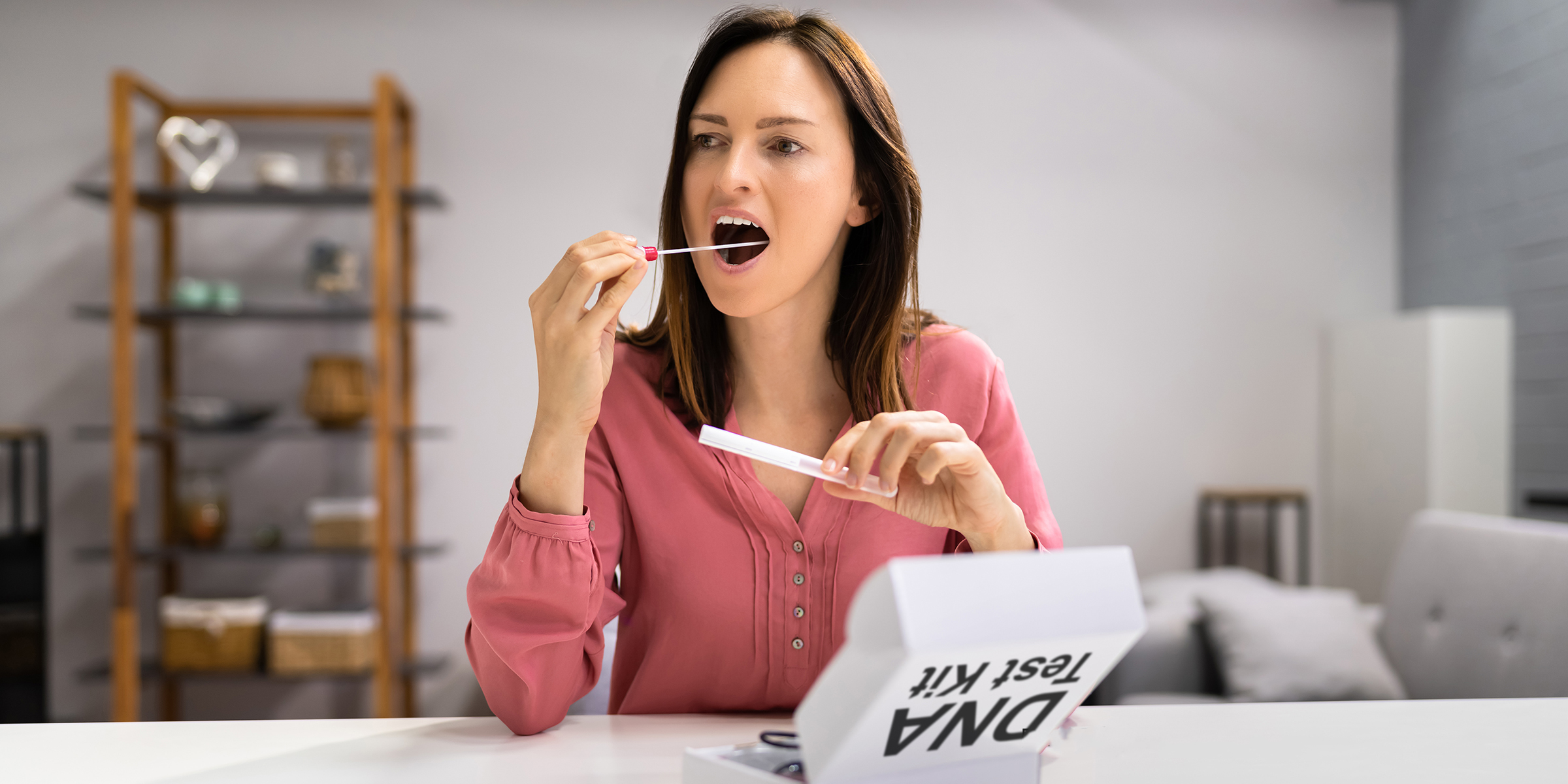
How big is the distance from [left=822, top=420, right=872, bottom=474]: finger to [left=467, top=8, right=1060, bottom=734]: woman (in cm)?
18

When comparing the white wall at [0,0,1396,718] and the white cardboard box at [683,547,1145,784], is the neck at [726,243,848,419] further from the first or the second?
the white wall at [0,0,1396,718]

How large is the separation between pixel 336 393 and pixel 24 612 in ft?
3.86

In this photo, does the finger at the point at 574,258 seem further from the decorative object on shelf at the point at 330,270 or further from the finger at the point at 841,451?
the decorative object on shelf at the point at 330,270

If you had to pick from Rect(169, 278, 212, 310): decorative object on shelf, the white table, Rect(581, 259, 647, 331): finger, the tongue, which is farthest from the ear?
Rect(169, 278, 212, 310): decorative object on shelf

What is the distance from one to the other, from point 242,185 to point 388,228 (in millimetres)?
778

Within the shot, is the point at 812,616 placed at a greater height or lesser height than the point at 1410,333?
lesser

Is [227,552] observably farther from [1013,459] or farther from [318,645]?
[1013,459]

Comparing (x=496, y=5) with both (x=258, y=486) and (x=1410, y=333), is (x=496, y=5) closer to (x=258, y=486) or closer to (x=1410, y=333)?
(x=258, y=486)

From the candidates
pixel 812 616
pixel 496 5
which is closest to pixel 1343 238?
pixel 496 5

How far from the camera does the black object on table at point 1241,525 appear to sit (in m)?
3.66

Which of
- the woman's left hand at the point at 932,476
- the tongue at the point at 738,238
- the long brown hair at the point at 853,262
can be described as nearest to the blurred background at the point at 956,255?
the long brown hair at the point at 853,262

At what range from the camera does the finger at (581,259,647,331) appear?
35.1 inches

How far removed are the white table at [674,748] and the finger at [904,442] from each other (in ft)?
0.82

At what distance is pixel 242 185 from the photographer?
11.9 feet
